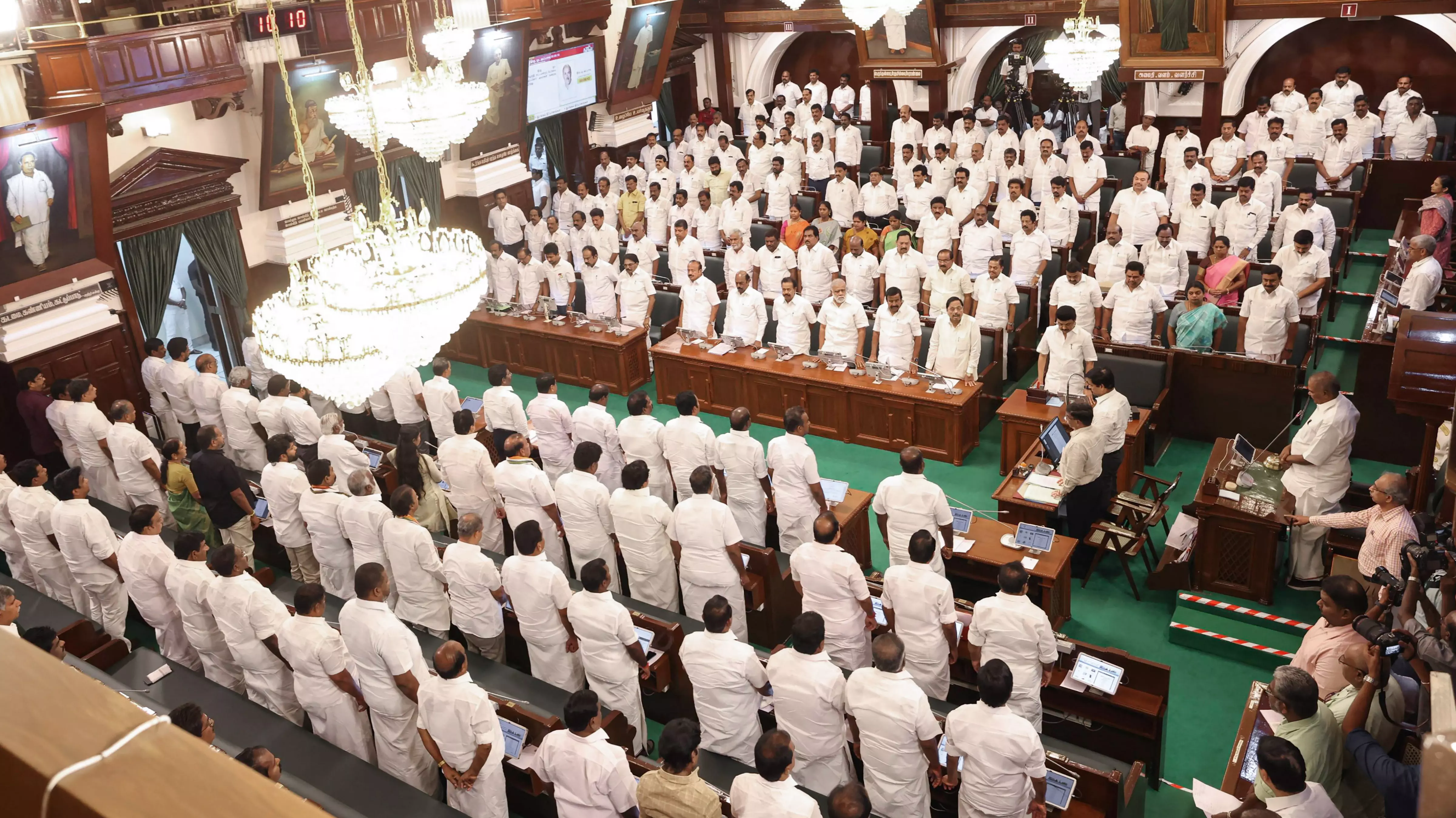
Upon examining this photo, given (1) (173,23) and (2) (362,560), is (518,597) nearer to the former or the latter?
(2) (362,560)

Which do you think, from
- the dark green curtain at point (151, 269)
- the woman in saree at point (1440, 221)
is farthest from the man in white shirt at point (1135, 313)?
the dark green curtain at point (151, 269)

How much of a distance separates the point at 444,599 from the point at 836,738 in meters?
2.97

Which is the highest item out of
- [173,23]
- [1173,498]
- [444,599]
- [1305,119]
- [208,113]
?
[173,23]

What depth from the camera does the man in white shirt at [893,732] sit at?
4.64 m

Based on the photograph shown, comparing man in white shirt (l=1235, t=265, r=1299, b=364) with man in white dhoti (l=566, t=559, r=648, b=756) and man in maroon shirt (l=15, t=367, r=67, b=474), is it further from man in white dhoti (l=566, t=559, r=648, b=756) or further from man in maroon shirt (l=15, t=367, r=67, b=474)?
man in maroon shirt (l=15, t=367, r=67, b=474)

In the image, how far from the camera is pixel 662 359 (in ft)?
34.6

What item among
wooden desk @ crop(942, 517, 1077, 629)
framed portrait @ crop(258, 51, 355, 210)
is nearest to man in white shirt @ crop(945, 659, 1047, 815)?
wooden desk @ crop(942, 517, 1077, 629)

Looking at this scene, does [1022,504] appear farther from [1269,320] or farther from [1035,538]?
[1269,320]

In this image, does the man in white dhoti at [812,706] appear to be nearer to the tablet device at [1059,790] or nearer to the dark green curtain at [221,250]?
the tablet device at [1059,790]

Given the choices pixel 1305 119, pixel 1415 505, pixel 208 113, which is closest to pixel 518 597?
pixel 1415 505

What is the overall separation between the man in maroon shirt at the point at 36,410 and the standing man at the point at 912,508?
24.1 ft

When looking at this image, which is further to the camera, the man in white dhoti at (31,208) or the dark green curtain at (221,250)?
the dark green curtain at (221,250)

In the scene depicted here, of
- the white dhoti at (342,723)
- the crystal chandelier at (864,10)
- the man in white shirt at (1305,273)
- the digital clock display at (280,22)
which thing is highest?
the digital clock display at (280,22)

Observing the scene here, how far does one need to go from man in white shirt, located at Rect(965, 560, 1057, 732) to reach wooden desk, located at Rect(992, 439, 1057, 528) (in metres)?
1.82
